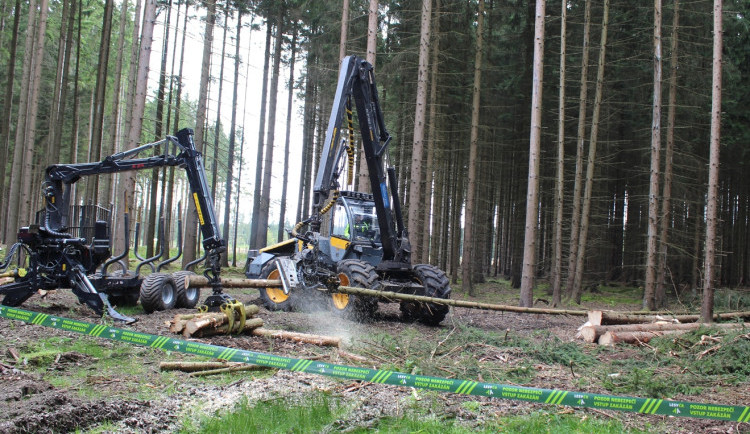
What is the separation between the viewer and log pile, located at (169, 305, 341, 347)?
7766 mm

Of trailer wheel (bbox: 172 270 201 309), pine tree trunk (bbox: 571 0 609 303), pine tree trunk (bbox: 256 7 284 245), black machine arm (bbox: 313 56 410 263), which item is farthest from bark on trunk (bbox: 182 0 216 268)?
pine tree trunk (bbox: 571 0 609 303)

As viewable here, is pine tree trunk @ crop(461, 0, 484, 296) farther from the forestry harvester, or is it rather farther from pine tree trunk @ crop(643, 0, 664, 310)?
the forestry harvester

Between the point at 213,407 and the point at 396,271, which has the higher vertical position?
the point at 396,271

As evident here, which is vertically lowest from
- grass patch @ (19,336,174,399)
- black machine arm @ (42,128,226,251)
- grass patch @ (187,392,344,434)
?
grass patch @ (19,336,174,399)

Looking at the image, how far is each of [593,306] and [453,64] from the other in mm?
11514

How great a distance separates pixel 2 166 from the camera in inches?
851

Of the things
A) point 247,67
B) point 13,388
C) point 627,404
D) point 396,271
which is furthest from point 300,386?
point 247,67

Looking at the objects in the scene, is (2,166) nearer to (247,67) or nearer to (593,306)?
(247,67)

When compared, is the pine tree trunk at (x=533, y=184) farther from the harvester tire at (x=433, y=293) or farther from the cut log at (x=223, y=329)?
the cut log at (x=223, y=329)

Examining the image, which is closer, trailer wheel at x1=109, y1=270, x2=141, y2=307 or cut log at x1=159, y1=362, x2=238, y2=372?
cut log at x1=159, y1=362, x2=238, y2=372

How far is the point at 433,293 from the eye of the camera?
10.7 m

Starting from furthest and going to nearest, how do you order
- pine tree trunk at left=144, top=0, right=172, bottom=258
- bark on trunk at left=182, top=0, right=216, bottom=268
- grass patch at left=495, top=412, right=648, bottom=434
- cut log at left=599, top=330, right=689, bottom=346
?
pine tree trunk at left=144, top=0, right=172, bottom=258, bark on trunk at left=182, top=0, right=216, bottom=268, cut log at left=599, top=330, right=689, bottom=346, grass patch at left=495, top=412, right=648, bottom=434

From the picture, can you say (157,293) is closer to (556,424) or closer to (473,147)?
(556,424)

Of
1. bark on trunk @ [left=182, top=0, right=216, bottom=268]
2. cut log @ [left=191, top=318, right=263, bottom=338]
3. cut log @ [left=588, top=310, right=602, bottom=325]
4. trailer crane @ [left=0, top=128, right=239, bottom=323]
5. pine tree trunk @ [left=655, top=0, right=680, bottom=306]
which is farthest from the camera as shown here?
bark on trunk @ [left=182, top=0, right=216, bottom=268]
